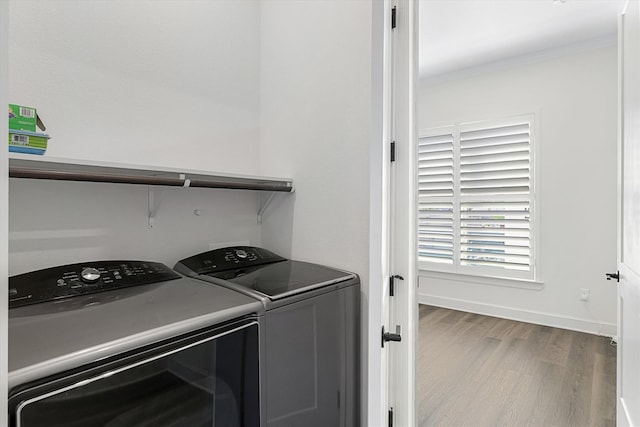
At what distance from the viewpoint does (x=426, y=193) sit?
4.28 meters

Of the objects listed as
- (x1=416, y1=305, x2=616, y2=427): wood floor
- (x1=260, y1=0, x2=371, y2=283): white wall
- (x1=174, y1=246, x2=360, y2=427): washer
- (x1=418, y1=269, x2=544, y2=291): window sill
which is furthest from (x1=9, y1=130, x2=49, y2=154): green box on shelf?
(x1=418, y1=269, x2=544, y2=291): window sill

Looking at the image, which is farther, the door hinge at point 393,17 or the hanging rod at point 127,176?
the door hinge at point 393,17

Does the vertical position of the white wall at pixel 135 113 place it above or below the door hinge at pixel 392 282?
above

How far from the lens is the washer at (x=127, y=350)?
683 mm

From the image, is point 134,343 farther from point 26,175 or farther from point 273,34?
point 273,34

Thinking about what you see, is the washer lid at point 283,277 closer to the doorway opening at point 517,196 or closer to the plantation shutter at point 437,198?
the doorway opening at point 517,196

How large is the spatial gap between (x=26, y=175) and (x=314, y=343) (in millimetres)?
1042

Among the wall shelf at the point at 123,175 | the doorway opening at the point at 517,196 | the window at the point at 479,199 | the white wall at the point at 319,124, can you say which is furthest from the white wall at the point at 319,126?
the window at the point at 479,199

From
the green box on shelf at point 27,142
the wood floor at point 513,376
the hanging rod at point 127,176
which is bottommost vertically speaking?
the wood floor at point 513,376

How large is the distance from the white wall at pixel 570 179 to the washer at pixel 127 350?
3.55m

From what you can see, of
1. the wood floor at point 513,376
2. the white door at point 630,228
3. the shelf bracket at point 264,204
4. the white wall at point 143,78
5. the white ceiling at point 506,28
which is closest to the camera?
the white wall at point 143,78

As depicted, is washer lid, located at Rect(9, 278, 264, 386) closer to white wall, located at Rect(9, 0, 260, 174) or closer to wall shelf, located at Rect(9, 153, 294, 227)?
wall shelf, located at Rect(9, 153, 294, 227)

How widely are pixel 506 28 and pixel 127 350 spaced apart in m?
3.70

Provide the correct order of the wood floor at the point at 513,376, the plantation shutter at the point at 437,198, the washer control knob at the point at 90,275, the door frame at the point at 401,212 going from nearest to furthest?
the washer control knob at the point at 90,275 < the door frame at the point at 401,212 < the wood floor at the point at 513,376 < the plantation shutter at the point at 437,198
